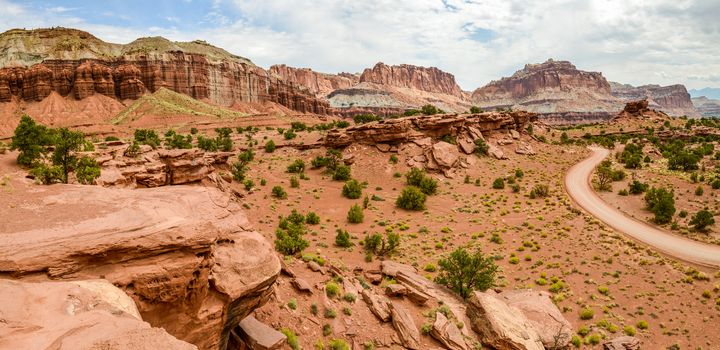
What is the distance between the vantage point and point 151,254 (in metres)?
7.94

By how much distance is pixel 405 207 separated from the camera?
1470 inches

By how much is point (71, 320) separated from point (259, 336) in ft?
20.6

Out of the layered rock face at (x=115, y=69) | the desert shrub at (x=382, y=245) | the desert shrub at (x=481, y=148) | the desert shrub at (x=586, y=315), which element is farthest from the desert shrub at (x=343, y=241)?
the layered rock face at (x=115, y=69)

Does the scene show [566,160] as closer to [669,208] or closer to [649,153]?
[649,153]

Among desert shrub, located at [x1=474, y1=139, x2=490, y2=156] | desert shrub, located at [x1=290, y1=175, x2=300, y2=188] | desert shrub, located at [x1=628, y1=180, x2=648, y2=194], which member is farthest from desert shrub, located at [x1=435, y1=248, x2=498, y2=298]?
desert shrub, located at [x1=474, y1=139, x2=490, y2=156]

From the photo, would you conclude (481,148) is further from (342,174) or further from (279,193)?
(279,193)

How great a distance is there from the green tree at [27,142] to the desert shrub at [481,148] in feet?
165

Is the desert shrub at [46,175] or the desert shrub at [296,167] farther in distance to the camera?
the desert shrub at [296,167]

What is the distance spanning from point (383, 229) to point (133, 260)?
84.0 feet

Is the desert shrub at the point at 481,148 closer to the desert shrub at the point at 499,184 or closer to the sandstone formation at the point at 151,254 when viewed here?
the desert shrub at the point at 499,184

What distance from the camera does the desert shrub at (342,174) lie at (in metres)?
45.4

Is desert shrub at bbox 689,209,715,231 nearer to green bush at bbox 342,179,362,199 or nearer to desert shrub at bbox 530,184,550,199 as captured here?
desert shrub at bbox 530,184,550,199

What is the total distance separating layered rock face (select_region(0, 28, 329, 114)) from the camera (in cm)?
7944

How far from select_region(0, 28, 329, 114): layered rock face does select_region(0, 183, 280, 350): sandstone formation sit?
306 feet
